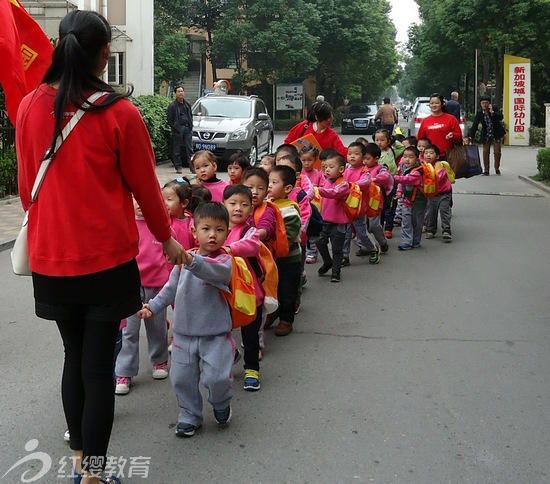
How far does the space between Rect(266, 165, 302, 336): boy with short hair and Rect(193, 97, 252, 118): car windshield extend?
14.6 meters

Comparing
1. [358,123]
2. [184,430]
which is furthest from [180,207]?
[358,123]

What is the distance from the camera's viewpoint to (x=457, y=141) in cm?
1116

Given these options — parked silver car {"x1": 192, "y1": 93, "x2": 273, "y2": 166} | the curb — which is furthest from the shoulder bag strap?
parked silver car {"x1": 192, "y1": 93, "x2": 273, "y2": 166}

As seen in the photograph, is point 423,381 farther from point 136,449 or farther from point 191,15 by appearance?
point 191,15

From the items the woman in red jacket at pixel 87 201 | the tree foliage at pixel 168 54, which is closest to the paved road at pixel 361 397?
the woman in red jacket at pixel 87 201

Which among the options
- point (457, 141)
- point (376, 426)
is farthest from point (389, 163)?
point (376, 426)

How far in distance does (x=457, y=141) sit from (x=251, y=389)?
7.37 m

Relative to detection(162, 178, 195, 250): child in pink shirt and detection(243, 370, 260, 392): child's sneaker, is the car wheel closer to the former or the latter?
detection(162, 178, 195, 250): child in pink shirt

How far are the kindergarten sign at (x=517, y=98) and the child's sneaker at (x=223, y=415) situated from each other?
83.3 ft

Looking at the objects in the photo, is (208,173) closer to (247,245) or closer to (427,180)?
(247,245)

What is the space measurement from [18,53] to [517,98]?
80.1 feet

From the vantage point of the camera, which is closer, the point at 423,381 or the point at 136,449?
the point at 136,449

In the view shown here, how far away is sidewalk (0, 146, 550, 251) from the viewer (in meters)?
10.0

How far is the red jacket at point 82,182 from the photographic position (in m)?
2.93
